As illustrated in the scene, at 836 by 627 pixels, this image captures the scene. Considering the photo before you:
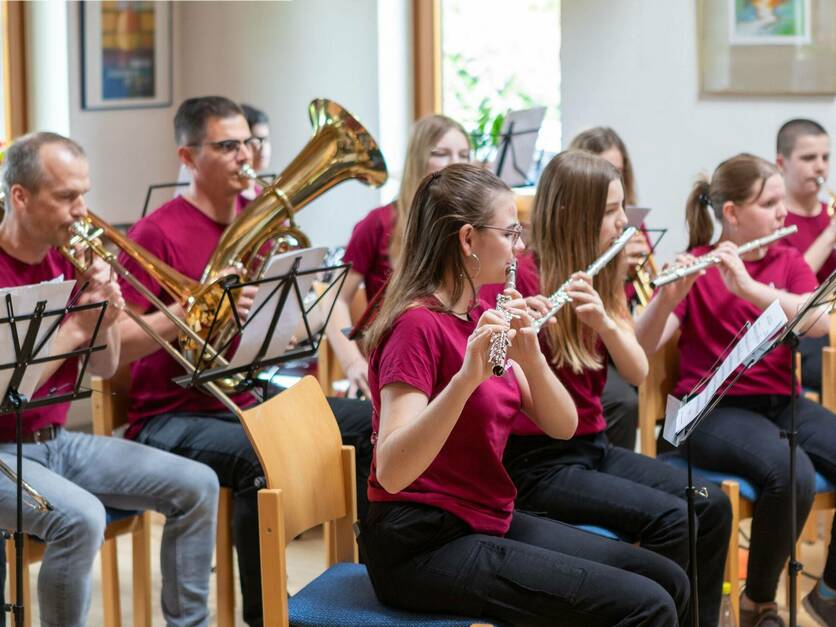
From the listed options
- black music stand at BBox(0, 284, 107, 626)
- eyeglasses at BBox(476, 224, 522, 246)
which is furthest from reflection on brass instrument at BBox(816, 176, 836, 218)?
black music stand at BBox(0, 284, 107, 626)

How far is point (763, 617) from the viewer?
3.01 m

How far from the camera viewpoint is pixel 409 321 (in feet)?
6.97

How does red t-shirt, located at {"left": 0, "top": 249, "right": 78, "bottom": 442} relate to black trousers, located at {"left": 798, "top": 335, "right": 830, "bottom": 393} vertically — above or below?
above

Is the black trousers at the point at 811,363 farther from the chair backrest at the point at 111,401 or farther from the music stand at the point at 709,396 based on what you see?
the chair backrest at the point at 111,401

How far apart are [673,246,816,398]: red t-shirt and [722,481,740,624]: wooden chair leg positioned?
35cm

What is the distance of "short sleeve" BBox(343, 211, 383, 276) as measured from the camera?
12.1 feet

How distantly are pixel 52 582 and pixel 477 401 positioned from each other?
3.39ft

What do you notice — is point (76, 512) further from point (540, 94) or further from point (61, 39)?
point (540, 94)

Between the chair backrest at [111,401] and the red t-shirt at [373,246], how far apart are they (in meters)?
0.87

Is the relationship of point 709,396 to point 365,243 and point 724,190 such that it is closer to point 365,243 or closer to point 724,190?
point 724,190

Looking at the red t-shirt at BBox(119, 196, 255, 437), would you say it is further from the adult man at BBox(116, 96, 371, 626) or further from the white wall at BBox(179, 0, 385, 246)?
the white wall at BBox(179, 0, 385, 246)

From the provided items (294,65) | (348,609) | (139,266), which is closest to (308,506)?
(348,609)

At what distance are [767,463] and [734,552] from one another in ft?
0.78

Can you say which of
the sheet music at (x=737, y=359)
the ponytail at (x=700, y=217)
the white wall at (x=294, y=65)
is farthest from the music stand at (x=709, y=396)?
the white wall at (x=294, y=65)
